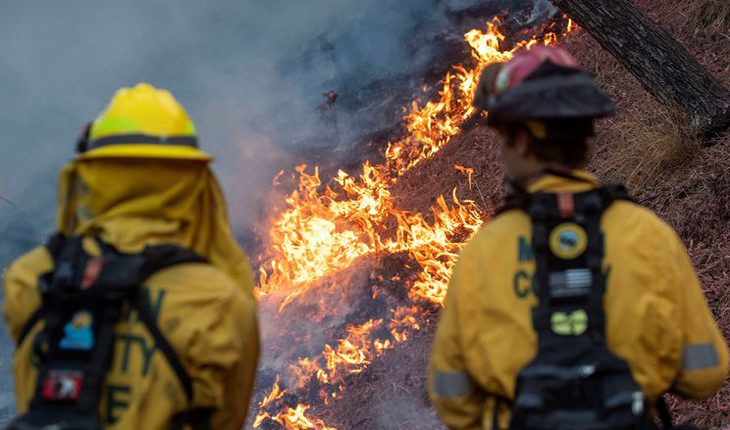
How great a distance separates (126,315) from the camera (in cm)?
202

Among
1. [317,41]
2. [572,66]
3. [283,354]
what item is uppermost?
[317,41]

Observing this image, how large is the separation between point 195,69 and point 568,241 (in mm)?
8238

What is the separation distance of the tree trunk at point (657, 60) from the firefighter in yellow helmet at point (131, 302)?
4816mm

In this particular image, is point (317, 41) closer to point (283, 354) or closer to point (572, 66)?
point (283, 354)

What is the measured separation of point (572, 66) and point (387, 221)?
5.27 metres

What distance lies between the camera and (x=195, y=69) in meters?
9.69

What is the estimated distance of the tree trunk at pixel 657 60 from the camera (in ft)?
20.0

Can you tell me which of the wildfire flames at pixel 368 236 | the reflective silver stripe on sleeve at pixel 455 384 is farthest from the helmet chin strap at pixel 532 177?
the wildfire flames at pixel 368 236

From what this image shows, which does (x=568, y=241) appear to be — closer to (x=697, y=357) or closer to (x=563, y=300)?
(x=563, y=300)

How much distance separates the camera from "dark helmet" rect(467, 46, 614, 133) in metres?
2.07

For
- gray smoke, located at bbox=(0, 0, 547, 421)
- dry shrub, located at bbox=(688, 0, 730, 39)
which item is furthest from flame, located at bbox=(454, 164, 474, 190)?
dry shrub, located at bbox=(688, 0, 730, 39)

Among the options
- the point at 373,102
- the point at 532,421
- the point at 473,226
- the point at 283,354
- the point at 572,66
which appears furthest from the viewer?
the point at 373,102

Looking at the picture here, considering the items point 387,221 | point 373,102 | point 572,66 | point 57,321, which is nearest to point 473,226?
point 387,221

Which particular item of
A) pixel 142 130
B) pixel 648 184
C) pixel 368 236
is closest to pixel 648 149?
pixel 648 184
